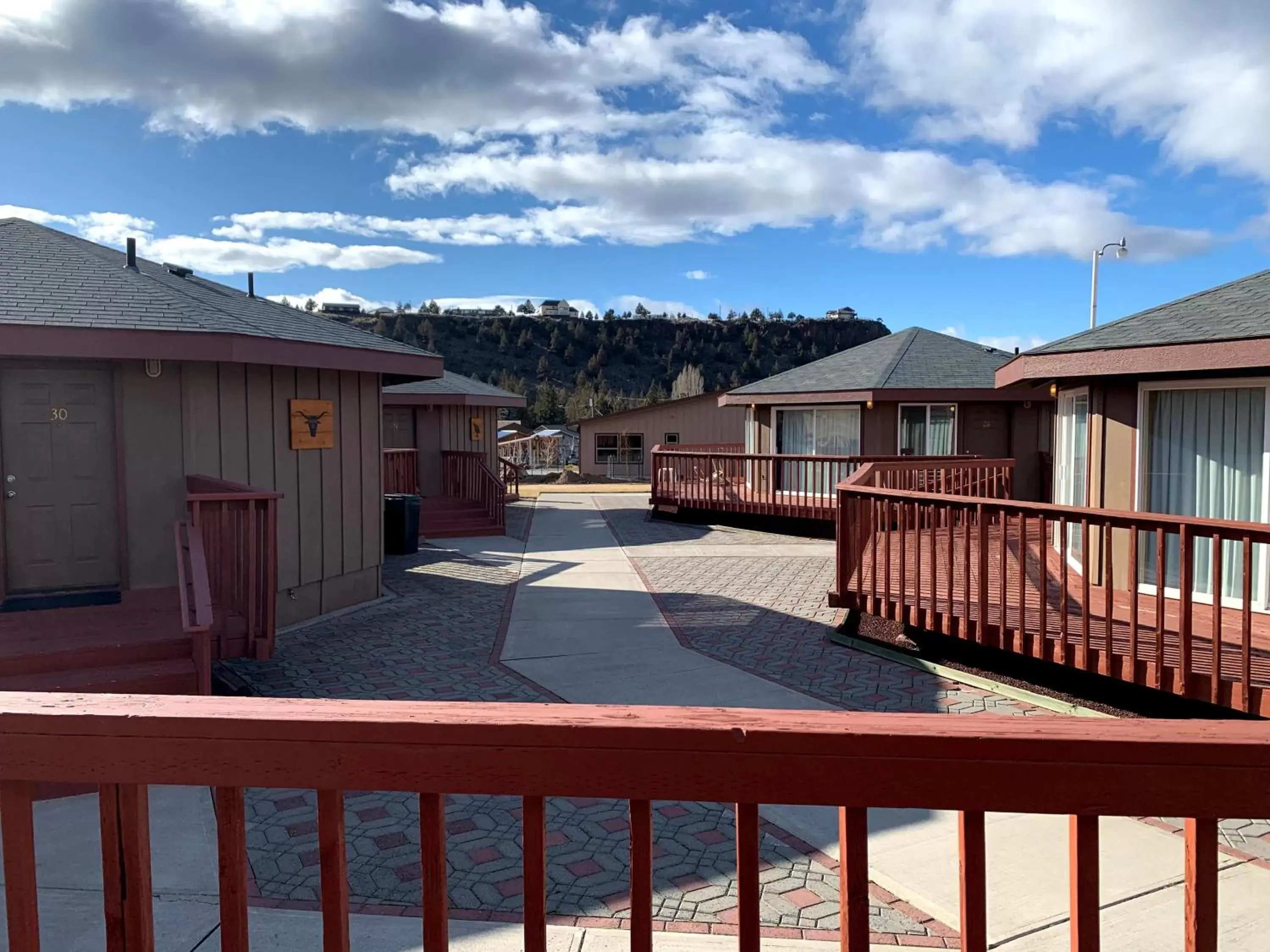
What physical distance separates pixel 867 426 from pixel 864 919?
642 inches

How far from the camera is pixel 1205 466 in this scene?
6738 mm

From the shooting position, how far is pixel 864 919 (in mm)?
1294

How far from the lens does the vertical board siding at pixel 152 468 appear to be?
283 inches

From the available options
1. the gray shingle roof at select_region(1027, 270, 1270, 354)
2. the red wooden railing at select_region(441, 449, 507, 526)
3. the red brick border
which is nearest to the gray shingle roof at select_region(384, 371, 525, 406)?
the red wooden railing at select_region(441, 449, 507, 526)

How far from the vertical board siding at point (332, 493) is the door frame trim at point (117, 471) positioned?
2.06 m

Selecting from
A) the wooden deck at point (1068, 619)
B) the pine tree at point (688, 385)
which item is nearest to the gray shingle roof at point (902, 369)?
the wooden deck at point (1068, 619)

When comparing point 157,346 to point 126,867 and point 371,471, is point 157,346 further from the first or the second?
point 126,867

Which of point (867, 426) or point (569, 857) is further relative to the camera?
point (867, 426)

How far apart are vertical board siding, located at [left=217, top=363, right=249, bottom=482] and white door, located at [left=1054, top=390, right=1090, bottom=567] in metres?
7.76

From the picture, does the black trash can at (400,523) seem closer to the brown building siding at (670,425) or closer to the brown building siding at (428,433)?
the brown building siding at (428,433)

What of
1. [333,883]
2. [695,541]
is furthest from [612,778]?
[695,541]

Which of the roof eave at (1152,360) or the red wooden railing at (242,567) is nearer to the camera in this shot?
the roof eave at (1152,360)

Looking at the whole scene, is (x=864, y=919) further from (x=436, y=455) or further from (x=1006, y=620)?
(x=436, y=455)

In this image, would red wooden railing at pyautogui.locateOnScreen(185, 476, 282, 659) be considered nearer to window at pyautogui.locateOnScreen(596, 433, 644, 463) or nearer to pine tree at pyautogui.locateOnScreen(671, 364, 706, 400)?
window at pyautogui.locateOnScreen(596, 433, 644, 463)
